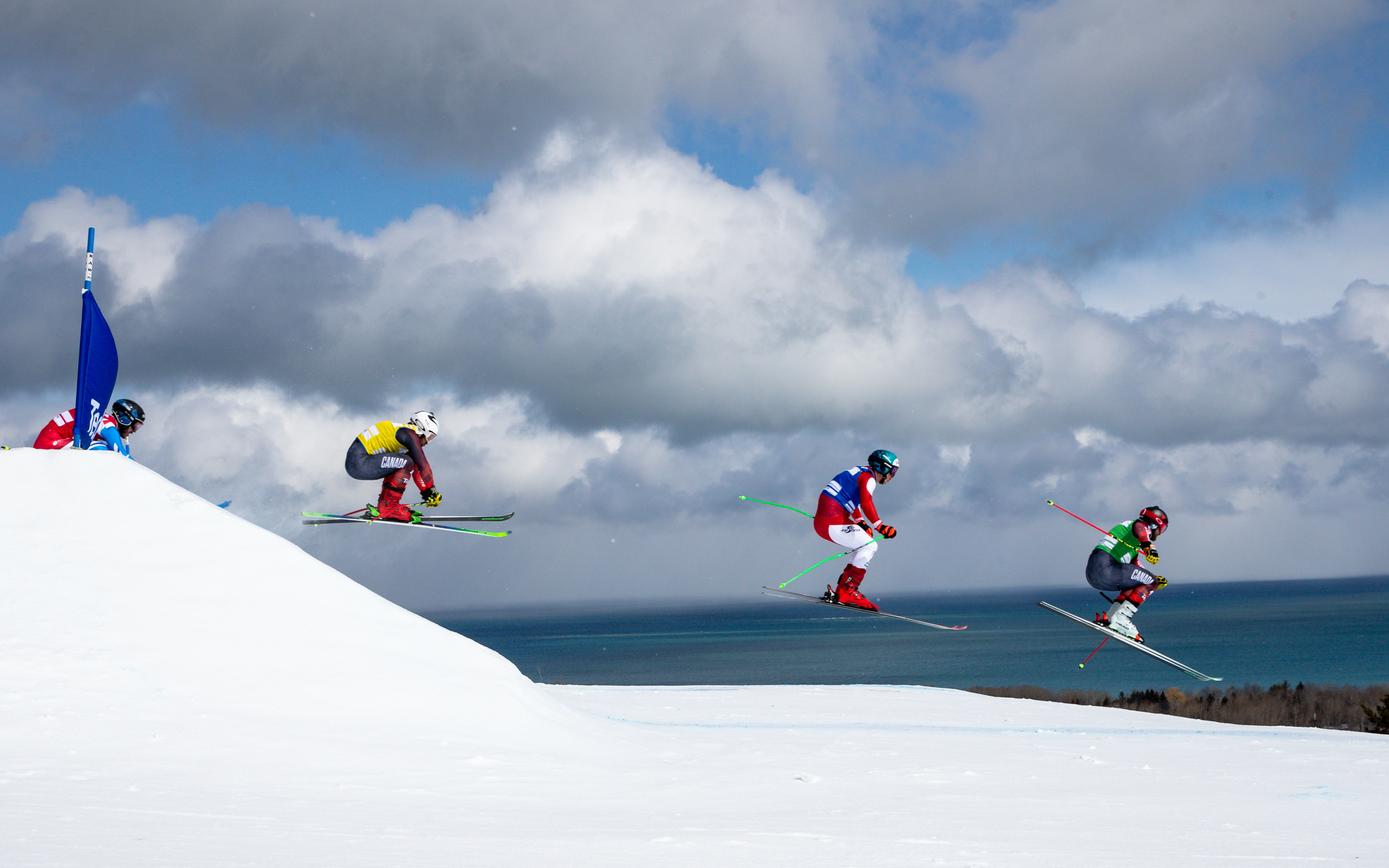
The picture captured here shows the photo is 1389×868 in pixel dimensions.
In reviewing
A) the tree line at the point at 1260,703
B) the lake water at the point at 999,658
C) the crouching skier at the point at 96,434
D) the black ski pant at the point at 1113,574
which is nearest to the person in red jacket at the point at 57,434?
the crouching skier at the point at 96,434

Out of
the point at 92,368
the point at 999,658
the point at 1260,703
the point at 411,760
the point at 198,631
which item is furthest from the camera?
the point at 999,658

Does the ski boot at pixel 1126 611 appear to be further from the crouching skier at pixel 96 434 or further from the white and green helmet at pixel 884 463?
the crouching skier at pixel 96 434

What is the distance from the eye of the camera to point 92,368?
41.3ft

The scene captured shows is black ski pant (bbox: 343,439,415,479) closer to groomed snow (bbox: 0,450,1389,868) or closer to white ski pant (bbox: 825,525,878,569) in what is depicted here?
groomed snow (bbox: 0,450,1389,868)

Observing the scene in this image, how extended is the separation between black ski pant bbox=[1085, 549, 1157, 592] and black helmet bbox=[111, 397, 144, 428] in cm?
1453

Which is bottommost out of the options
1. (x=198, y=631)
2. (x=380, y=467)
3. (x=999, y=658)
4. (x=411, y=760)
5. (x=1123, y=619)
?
(x=999, y=658)

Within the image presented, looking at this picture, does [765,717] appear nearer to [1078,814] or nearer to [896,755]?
[896,755]

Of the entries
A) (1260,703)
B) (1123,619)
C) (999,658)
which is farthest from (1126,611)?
(999,658)

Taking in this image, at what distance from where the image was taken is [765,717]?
1430cm

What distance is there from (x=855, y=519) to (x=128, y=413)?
10.9 m

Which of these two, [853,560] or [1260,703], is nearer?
[853,560]

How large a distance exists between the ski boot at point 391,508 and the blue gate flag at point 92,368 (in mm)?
3989

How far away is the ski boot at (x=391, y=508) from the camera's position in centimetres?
1523

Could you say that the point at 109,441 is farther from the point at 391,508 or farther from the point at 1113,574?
the point at 1113,574
